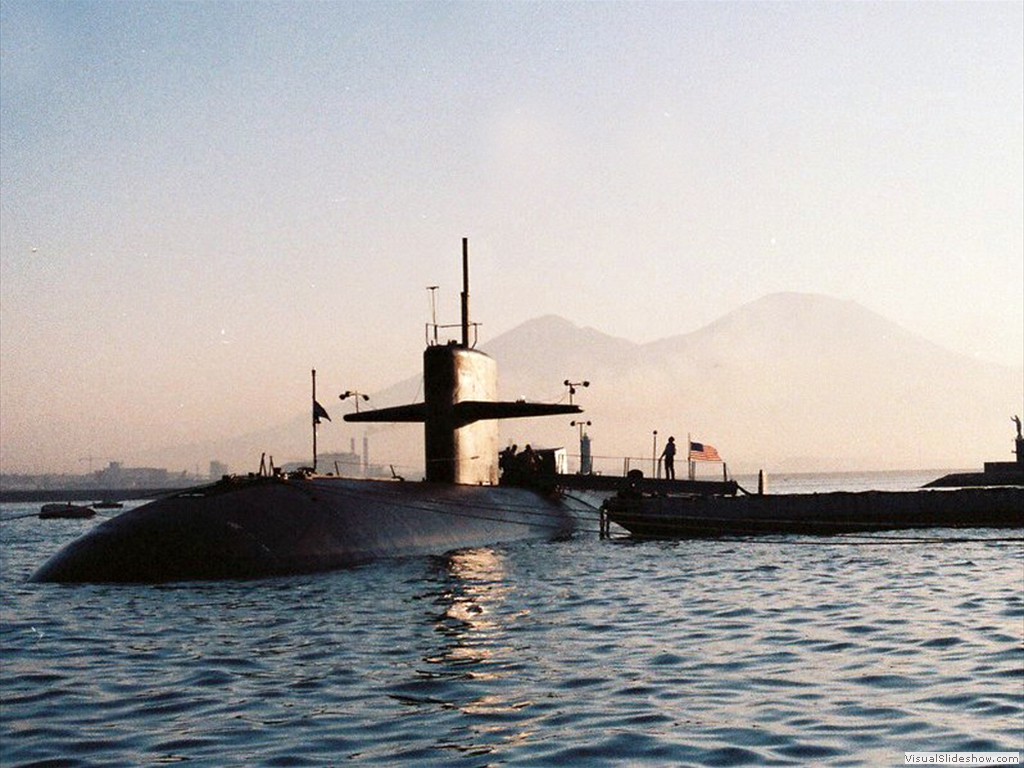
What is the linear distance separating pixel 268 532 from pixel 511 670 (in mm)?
13342

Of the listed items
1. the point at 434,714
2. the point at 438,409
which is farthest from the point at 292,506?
the point at 434,714

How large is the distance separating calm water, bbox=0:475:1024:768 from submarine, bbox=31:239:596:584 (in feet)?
5.17

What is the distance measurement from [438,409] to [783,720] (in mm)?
25139

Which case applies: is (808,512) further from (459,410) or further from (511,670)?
(511,670)

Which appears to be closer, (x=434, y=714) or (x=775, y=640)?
(x=434, y=714)

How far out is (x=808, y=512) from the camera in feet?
146

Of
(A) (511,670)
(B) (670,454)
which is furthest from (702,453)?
(A) (511,670)

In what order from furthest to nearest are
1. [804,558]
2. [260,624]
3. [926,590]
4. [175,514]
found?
[804,558], [175,514], [926,590], [260,624]

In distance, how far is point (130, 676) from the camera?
1359cm

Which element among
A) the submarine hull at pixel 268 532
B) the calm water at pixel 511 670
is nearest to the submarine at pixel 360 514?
the submarine hull at pixel 268 532

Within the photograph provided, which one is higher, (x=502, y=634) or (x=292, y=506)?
(x=292, y=506)

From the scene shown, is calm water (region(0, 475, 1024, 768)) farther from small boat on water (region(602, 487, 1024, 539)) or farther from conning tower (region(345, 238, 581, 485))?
small boat on water (region(602, 487, 1024, 539))

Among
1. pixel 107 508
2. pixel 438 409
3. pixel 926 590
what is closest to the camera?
pixel 926 590

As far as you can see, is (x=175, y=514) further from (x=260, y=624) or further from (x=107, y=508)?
(x=107, y=508)
